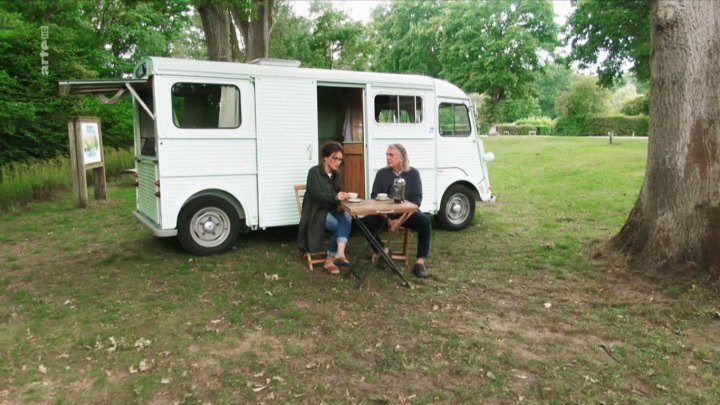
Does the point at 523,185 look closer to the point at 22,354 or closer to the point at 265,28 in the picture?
the point at 265,28

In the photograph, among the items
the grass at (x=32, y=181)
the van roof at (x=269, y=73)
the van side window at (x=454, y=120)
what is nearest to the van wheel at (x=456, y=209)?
the van side window at (x=454, y=120)

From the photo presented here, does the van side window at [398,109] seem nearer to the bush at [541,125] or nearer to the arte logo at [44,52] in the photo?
the arte logo at [44,52]

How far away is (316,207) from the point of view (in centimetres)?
601

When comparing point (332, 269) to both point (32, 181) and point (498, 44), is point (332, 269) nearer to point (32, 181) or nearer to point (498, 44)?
point (32, 181)

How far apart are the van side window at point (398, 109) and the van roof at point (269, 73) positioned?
0.18 metres

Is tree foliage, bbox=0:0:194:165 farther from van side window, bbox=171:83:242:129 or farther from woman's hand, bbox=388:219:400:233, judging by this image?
woman's hand, bbox=388:219:400:233

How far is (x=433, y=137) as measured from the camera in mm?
8023

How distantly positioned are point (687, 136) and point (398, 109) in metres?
3.68

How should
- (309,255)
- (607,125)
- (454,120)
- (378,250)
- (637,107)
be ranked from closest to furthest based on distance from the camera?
(378,250)
(309,255)
(454,120)
(607,125)
(637,107)

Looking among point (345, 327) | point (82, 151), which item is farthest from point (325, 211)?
point (82, 151)

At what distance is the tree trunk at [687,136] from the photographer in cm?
531

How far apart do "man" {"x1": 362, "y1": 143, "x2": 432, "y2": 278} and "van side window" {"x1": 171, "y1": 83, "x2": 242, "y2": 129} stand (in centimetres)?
196

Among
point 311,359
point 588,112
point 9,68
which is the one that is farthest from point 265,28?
point 588,112

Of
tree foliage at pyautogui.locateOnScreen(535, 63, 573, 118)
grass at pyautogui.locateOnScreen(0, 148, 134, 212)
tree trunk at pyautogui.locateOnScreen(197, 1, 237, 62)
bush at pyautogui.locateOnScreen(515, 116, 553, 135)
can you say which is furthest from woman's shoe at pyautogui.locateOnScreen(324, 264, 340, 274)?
tree foliage at pyautogui.locateOnScreen(535, 63, 573, 118)
